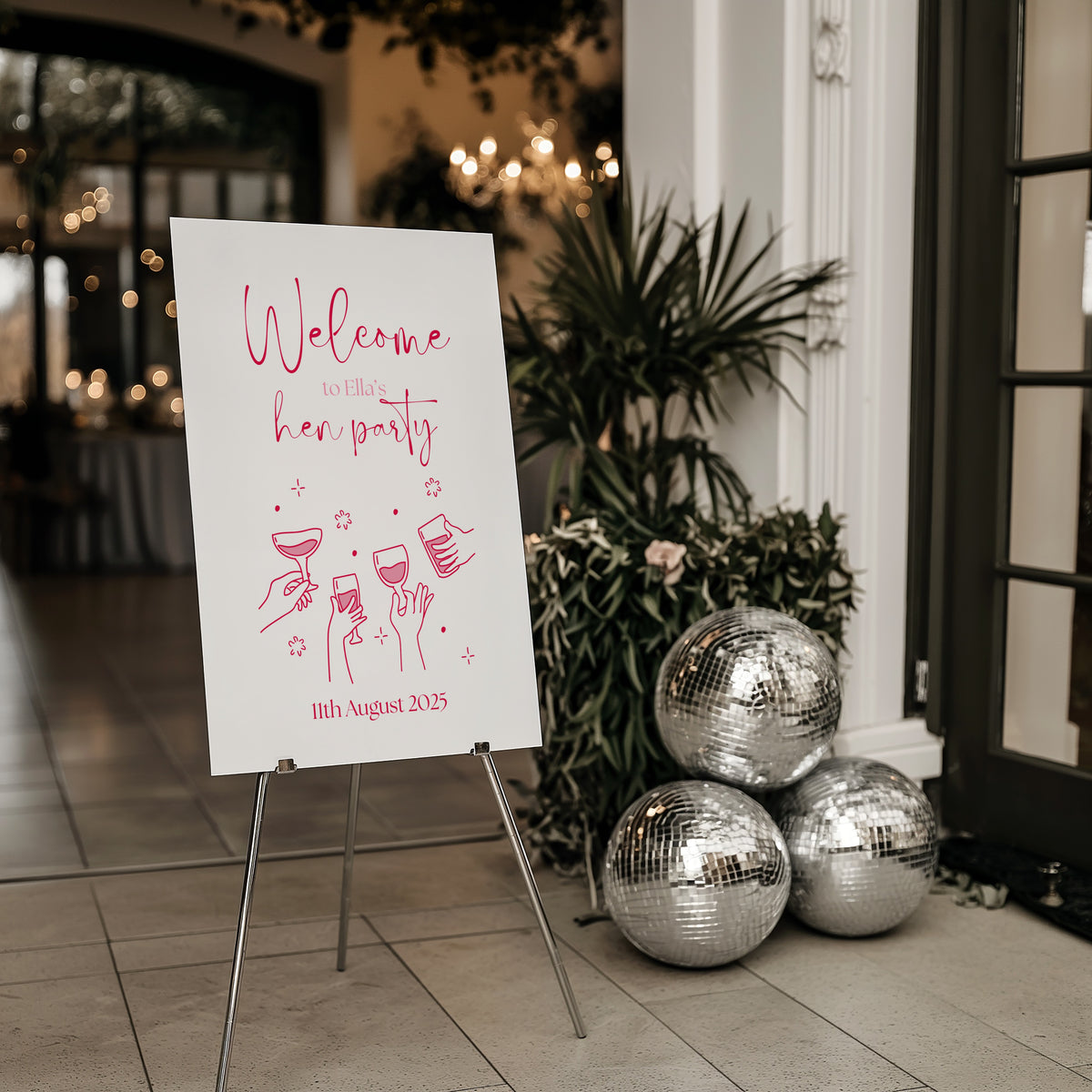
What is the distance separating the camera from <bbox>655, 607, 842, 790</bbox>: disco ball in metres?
2.70

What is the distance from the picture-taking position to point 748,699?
2686mm

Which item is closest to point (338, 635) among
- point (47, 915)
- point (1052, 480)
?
point (47, 915)

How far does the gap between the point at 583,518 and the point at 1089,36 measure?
4.80 ft

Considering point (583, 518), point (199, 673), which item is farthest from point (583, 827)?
point (199, 673)

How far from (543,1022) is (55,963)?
965 millimetres

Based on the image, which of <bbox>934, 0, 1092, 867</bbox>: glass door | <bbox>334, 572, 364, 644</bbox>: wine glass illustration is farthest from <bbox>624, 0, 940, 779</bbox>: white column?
<bbox>334, 572, 364, 644</bbox>: wine glass illustration

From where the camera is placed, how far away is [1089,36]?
3.01m

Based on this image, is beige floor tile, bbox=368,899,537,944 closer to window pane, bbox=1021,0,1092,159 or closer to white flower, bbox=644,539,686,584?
white flower, bbox=644,539,686,584

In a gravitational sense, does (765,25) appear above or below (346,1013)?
above

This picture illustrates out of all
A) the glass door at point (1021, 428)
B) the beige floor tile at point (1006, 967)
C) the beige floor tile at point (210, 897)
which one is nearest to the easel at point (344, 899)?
the beige floor tile at point (210, 897)

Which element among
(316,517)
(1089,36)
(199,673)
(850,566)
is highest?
(1089,36)

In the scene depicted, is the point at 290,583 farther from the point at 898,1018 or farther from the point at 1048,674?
the point at 1048,674

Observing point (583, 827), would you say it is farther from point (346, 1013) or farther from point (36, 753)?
point (36, 753)

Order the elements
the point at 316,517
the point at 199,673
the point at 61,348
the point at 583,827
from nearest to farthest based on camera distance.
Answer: the point at 316,517, the point at 583,827, the point at 199,673, the point at 61,348
